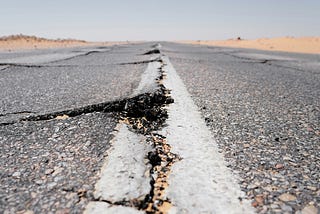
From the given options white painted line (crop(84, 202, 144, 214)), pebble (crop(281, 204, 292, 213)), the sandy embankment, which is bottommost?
white painted line (crop(84, 202, 144, 214))

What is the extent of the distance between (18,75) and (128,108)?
93.2 inches

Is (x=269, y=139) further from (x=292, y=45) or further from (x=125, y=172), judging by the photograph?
(x=292, y=45)

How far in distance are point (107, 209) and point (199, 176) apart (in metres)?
0.34

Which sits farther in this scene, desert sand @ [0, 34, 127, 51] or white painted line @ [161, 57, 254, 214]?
desert sand @ [0, 34, 127, 51]

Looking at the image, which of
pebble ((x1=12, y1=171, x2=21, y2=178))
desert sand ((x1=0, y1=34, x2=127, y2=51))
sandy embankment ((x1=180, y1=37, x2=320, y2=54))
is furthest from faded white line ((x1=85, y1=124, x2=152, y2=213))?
desert sand ((x1=0, y1=34, x2=127, y2=51))

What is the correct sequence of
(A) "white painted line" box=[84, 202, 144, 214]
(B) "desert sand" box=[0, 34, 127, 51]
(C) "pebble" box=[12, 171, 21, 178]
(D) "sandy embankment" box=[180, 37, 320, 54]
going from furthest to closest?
(B) "desert sand" box=[0, 34, 127, 51]
(D) "sandy embankment" box=[180, 37, 320, 54]
(C) "pebble" box=[12, 171, 21, 178]
(A) "white painted line" box=[84, 202, 144, 214]

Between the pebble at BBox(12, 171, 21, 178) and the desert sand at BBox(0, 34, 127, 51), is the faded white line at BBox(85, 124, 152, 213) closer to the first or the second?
the pebble at BBox(12, 171, 21, 178)

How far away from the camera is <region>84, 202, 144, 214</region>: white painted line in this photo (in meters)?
0.84

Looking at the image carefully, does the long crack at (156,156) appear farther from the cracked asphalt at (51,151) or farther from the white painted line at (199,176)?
the cracked asphalt at (51,151)

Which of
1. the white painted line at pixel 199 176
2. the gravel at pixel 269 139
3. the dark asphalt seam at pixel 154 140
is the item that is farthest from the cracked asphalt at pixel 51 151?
the gravel at pixel 269 139

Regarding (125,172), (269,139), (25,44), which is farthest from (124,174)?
(25,44)

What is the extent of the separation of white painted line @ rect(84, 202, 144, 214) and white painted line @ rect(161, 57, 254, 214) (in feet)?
0.37

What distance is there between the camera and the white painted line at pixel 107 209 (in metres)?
0.84

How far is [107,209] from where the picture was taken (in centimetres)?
85
